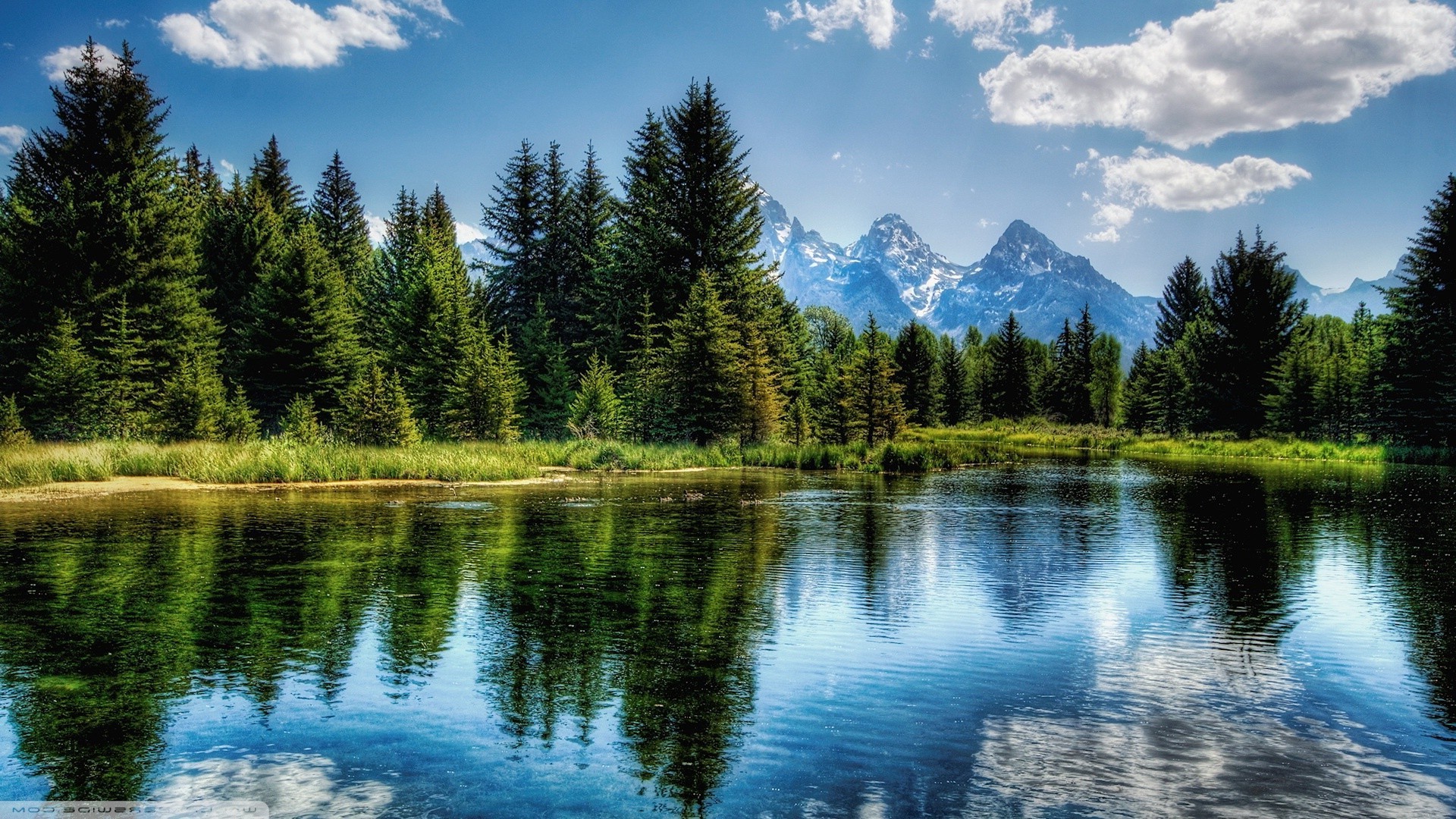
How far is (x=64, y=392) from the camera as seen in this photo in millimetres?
38031

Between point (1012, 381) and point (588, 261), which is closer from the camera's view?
point (588, 261)

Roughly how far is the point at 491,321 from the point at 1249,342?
62313 mm

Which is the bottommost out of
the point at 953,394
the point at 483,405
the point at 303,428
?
the point at 303,428

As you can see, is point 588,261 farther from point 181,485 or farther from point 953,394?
point 953,394

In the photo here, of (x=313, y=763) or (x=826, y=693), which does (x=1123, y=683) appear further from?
(x=313, y=763)

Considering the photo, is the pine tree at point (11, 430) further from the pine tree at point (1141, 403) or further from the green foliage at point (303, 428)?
the pine tree at point (1141, 403)

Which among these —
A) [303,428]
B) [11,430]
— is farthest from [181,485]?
[11,430]

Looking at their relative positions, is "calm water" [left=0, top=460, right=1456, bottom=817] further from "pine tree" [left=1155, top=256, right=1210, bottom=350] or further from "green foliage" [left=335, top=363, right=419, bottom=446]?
"pine tree" [left=1155, top=256, right=1210, bottom=350]

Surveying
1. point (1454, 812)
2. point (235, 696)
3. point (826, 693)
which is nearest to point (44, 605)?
point (235, 696)

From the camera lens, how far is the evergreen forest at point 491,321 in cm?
4341

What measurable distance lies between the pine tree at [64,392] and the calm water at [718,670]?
76.3 feet

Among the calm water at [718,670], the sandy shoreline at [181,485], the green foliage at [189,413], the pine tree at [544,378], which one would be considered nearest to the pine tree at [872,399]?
the pine tree at [544,378]

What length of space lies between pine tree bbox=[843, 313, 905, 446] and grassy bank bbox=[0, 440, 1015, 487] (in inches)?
173

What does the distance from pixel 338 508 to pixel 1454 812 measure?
22.1 m
